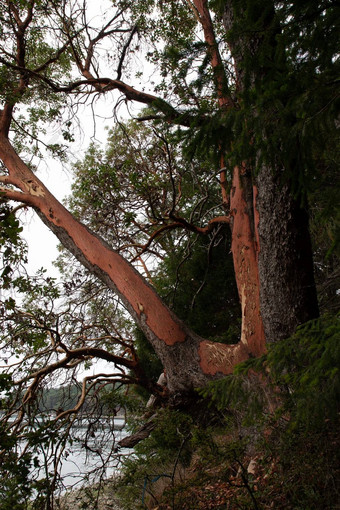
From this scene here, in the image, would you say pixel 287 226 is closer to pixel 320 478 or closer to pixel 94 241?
pixel 320 478

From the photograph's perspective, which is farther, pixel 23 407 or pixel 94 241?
pixel 94 241

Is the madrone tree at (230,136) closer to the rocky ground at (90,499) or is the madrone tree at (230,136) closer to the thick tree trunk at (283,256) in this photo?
the thick tree trunk at (283,256)

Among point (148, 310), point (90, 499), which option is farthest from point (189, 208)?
point (90, 499)

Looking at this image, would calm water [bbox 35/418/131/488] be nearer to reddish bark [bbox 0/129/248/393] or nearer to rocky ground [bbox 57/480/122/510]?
rocky ground [bbox 57/480/122/510]

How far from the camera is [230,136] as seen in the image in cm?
242

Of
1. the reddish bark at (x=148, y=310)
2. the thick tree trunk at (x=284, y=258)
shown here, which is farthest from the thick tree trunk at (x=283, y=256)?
the reddish bark at (x=148, y=310)

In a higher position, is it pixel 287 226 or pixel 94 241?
pixel 94 241

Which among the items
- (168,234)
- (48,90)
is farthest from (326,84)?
(168,234)

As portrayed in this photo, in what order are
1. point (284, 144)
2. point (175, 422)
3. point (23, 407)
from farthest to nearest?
point (175, 422) → point (23, 407) → point (284, 144)

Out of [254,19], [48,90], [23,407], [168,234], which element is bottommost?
[23,407]

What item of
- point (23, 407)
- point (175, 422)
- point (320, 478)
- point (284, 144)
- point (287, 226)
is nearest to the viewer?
point (284, 144)

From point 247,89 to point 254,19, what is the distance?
36cm

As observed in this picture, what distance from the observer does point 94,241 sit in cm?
454

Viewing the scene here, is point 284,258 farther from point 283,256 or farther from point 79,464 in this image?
point 79,464
